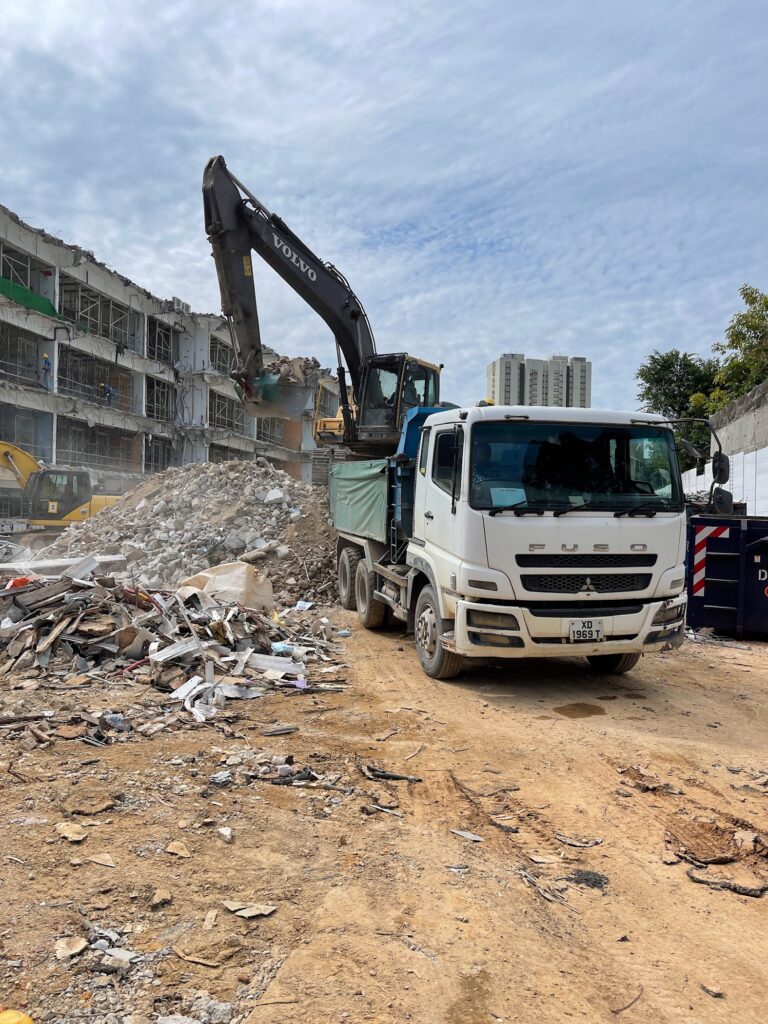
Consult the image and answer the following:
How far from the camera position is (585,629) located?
6.66 meters

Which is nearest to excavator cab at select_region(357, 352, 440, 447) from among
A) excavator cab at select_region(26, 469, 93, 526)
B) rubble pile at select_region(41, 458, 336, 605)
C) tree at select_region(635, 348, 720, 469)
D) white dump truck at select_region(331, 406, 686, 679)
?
rubble pile at select_region(41, 458, 336, 605)

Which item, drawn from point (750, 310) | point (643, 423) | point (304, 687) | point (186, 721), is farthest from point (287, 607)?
point (750, 310)

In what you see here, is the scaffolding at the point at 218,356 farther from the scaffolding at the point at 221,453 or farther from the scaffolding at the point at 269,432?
the scaffolding at the point at 269,432

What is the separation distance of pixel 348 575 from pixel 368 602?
1.47 m

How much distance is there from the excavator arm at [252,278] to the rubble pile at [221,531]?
310cm

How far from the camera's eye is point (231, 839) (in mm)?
3812

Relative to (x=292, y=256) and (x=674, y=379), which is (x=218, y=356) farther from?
(x=292, y=256)

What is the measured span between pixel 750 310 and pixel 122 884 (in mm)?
24162

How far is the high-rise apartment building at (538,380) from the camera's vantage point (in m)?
12.0

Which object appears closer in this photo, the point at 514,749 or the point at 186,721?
the point at 514,749

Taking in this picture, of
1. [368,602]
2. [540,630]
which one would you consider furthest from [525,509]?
[368,602]

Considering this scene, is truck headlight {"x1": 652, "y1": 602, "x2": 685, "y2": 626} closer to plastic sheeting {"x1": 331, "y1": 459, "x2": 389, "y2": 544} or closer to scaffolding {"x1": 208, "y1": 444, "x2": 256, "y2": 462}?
plastic sheeting {"x1": 331, "y1": 459, "x2": 389, "y2": 544}

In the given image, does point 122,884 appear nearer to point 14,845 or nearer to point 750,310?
point 14,845

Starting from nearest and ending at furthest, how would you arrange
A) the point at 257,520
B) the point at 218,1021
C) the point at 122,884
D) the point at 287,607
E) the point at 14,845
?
the point at 218,1021
the point at 122,884
the point at 14,845
the point at 287,607
the point at 257,520
